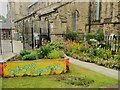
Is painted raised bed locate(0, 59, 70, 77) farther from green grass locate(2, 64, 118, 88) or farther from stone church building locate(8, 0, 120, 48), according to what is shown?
stone church building locate(8, 0, 120, 48)

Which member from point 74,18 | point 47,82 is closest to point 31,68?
point 47,82

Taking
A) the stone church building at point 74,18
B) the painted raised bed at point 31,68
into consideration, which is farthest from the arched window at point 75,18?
the painted raised bed at point 31,68

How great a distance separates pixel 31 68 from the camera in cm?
936

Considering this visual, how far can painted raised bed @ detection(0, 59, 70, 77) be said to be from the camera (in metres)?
9.15

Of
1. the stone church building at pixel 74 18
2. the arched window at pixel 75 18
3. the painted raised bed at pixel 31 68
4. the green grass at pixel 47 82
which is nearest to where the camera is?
the green grass at pixel 47 82

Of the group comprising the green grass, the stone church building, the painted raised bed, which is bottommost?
the green grass

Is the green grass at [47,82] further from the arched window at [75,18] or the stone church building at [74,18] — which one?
the arched window at [75,18]

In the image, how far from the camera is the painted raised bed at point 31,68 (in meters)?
9.15

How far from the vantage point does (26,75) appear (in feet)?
30.6

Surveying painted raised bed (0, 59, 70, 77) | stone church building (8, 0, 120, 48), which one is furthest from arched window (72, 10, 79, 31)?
painted raised bed (0, 59, 70, 77)

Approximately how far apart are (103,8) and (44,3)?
80.6 ft

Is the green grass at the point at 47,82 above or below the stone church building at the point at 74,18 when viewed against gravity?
below

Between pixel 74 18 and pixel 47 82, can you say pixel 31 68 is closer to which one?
pixel 47 82

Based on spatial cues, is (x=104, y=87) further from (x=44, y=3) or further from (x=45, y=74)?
(x=44, y=3)
